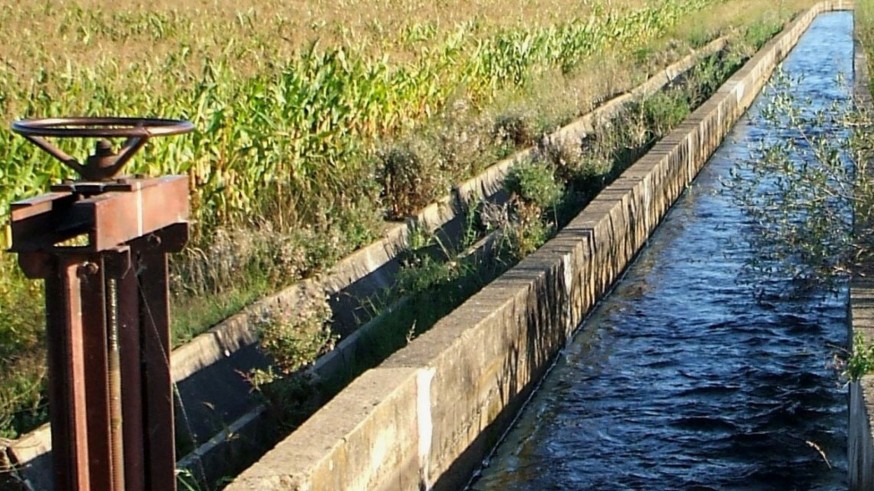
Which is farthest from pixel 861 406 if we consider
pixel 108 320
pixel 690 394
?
pixel 108 320

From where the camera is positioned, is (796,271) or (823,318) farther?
(823,318)

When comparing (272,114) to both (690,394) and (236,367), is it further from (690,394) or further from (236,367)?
(690,394)

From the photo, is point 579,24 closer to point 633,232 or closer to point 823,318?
point 633,232

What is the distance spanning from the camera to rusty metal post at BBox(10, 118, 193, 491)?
12.1ft

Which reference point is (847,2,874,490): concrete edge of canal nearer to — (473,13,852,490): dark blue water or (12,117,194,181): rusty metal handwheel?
(473,13,852,490): dark blue water

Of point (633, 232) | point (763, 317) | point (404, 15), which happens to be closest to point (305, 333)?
point (763, 317)

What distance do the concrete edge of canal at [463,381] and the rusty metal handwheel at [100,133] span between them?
1.54 meters

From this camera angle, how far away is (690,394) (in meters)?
8.33

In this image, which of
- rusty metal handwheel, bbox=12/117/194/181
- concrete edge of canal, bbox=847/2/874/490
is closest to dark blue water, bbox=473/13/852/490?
concrete edge of canal, bbox=847/2/874/490

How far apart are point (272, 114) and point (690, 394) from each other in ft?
14.2

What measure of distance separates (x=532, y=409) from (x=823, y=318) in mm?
2949

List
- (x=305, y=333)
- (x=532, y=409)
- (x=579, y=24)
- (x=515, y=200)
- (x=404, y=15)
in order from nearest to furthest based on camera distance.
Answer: (x=305, y=333) → (x=532, y=409) → (x=515, y=200) → (x=404, y=15) → (x=579, y=24)

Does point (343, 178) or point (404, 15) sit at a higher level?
point (404, 15)

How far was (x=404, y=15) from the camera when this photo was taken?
20.5 meters
